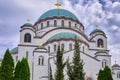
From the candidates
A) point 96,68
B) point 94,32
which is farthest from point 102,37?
point 96,68

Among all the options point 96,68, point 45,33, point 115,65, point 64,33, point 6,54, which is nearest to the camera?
point 6,54

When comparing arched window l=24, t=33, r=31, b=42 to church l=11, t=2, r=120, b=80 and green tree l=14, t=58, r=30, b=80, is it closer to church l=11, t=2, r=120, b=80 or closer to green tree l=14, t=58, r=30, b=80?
church l=11, t=2, r=120, b=80

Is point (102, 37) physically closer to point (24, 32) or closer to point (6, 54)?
point (24, 32)

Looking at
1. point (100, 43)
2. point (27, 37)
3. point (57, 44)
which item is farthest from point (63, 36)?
point (100, 43)

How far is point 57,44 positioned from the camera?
43.3 m

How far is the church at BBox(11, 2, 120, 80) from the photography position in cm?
4109

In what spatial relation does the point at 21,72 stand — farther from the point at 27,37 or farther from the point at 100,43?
the point at 100,43

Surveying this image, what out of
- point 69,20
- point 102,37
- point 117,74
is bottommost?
point 117,74

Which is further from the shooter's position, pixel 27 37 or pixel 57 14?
pixel 57 14

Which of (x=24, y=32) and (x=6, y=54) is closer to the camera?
(x=6, y=54)

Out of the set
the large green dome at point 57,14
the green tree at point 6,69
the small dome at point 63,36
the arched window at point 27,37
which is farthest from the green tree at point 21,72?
the large green dome at point 57,14

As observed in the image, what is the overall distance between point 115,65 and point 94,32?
24.8 feet

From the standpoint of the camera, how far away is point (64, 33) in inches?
1761

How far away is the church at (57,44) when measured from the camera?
1618 inches
